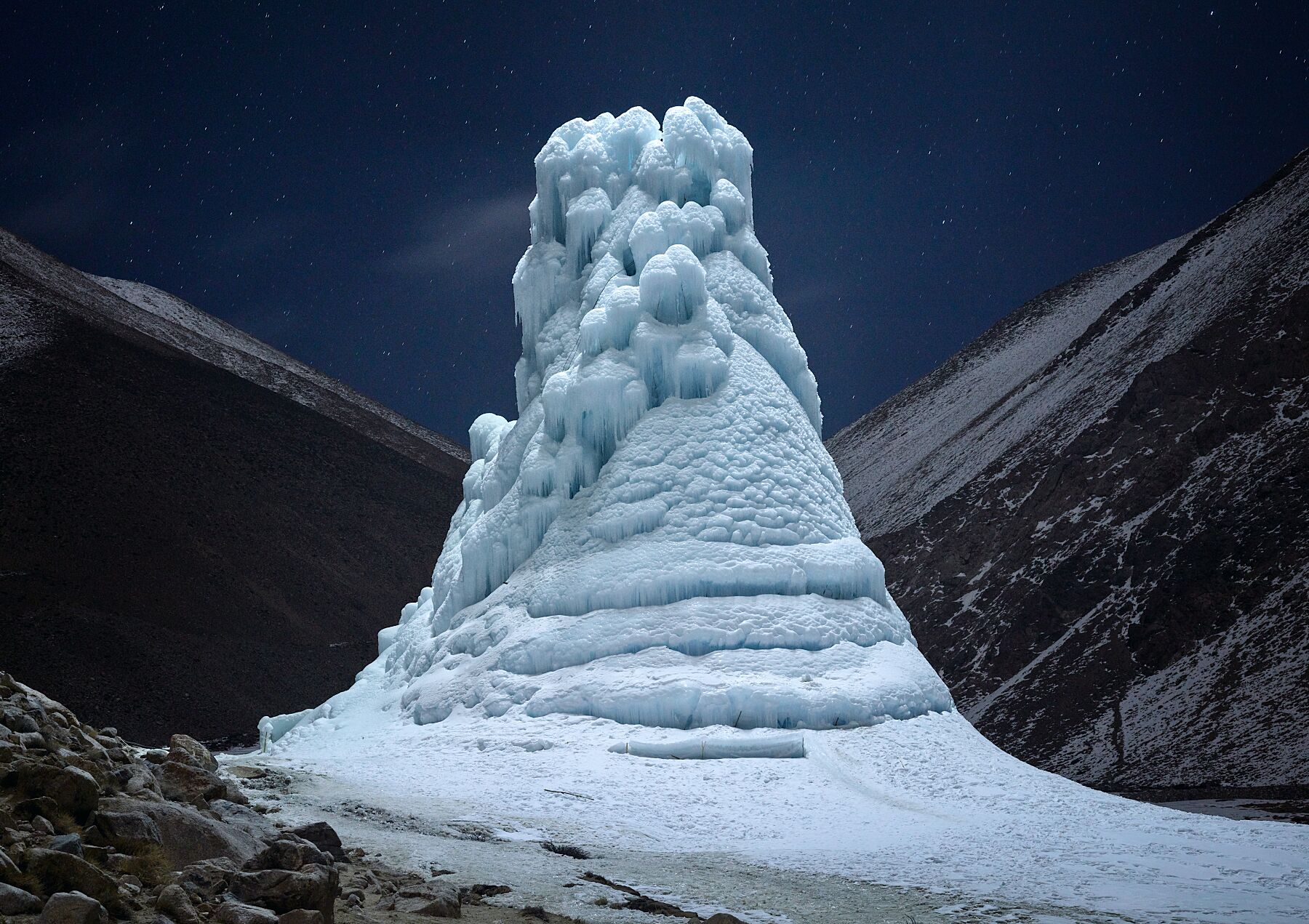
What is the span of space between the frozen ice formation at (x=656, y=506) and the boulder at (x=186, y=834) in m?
8.69

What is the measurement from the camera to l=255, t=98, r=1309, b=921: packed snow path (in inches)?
446

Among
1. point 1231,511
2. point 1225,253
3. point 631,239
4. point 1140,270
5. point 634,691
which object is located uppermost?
point 1140,270

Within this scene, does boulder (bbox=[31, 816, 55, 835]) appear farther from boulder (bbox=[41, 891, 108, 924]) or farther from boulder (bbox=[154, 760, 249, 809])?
boulder (bbox=[154, 760, 249, 809])

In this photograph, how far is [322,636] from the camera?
52031 mm

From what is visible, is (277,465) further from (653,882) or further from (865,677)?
(653,882)

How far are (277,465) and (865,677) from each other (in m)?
56.2

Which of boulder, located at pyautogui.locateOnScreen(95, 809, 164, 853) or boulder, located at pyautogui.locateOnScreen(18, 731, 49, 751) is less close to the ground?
boulder, located at pyautogui.locateOnScreen(18, 731, 49, 751)

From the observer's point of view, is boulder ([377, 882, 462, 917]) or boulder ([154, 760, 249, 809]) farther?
boulder ([154, 760, 249, 809])

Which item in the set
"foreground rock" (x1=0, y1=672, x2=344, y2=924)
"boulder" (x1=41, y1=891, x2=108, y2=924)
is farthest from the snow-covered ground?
"boulder" (x1=41, y1=891, x2=108, y2=924)

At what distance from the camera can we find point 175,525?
178ft

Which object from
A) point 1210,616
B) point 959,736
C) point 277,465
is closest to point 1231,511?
point 1210,616

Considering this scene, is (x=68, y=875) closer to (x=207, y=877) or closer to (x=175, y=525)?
(x=207, y=877)

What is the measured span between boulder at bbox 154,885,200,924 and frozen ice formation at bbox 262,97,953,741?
9795 mm

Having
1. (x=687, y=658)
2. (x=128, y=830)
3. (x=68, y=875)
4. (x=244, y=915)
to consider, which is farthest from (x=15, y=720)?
(x=687, y=658)
